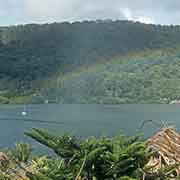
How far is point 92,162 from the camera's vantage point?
317 centimetres

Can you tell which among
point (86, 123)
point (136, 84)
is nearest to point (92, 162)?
point (86, 123)

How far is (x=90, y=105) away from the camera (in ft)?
633

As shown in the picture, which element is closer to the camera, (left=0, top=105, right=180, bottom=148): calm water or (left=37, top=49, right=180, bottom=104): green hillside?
(left=0, top=105, right=180, bottom=148): calm water

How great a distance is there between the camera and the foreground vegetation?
123 inches

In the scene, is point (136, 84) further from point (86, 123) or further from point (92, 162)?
point (92, 162)

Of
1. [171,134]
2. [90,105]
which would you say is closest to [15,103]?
[90,105]

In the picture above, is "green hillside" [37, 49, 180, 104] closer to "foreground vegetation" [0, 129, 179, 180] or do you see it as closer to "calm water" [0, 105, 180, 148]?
"calm water" [0, 105, 180, 148]

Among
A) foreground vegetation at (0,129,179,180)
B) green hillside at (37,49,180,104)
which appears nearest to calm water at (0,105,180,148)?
foreground vegetation at (0,129,179,180)

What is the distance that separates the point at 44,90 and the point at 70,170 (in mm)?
194486

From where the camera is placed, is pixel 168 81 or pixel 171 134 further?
pixel 168 81

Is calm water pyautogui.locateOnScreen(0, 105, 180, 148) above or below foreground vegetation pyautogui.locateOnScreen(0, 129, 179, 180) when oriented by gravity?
below

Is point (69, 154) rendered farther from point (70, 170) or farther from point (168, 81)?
point (168, 81)

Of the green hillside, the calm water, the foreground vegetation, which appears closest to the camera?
the foreground vegetation

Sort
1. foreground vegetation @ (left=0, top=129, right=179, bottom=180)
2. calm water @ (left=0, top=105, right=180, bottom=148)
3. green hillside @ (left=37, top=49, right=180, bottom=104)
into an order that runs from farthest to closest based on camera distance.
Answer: green hillside @ (left=37, top=49, right=180, bottom=104), calm water @ (left=0, top=105, right=180, bottom=148), foreground vegetation @ (left=0, top=129, right=179, bottom=180)
